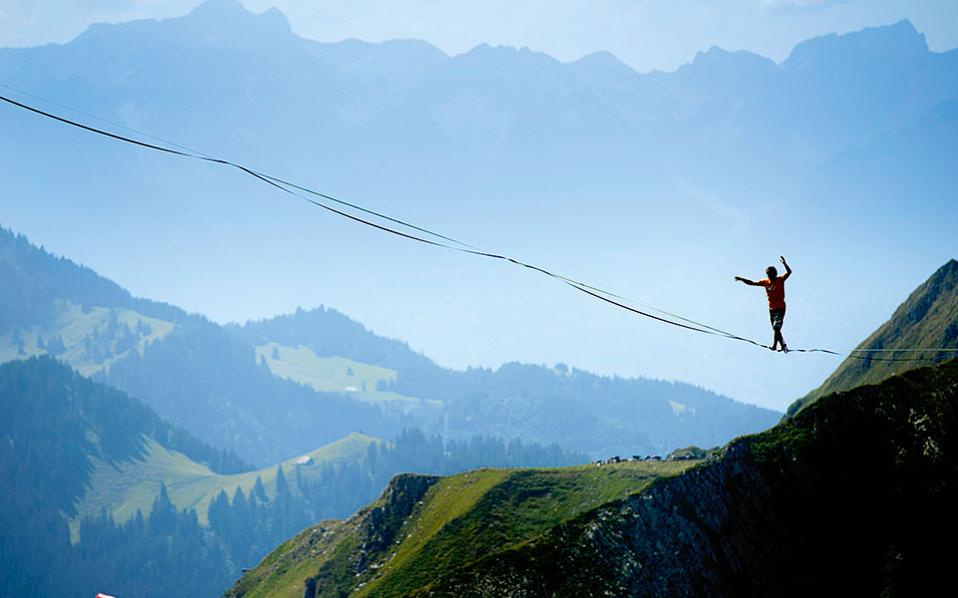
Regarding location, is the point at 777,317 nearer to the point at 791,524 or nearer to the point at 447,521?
the point at 791,524

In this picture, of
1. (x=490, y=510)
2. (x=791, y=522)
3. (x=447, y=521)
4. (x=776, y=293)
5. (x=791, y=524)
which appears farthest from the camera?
(x=490, y=510)

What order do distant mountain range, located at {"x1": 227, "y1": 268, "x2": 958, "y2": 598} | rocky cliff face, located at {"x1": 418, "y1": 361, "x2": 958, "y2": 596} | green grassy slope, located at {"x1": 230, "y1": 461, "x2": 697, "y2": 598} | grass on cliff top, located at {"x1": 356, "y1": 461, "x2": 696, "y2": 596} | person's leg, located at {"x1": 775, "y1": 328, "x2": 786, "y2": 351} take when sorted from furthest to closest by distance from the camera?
green grassy slope, located at {"x1": 230, "y1": 461, "x2": 697, "y2": 598}
grass on cliff top, located at {"x1": 356, "y1": 461, "x2": 696, "y2": 596}
distant mountain range, located at {"x1": 227, "y1": 268, "x2": 958, "y2": 598}
rocky cliff face, located at {"x1": 418, "y1": 361, "x2": 958, "y2": 596}
person's leg, located at {"x1": 775, "y1": 328, "x2": 786, "y2": 351}

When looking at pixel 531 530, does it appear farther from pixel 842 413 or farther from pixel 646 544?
pixel 842 413

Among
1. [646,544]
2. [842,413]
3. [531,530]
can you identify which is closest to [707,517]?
[646,544]

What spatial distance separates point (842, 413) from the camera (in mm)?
121312

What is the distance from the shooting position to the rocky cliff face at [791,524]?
10481 centimetres

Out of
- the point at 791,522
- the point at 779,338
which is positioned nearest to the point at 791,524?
the point at 791,522

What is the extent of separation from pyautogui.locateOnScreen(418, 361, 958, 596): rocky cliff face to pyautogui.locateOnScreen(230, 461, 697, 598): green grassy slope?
25.0 m

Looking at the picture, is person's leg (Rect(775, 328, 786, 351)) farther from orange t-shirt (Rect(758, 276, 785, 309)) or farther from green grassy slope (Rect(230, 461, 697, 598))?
green grassy slope (Rect(230, 461, 697, 598))

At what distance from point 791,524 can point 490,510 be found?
5649 cm

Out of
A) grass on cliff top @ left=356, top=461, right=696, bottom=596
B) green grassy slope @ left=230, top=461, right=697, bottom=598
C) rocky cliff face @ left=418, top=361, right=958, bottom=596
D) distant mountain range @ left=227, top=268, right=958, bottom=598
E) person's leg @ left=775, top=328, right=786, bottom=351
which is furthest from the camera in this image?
green grassy slope @ left=230, top=461, right=697, bottom=598

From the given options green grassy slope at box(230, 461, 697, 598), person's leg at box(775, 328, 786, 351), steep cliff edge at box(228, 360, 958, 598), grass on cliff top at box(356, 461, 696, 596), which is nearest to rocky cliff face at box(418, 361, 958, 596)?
steep cliff edge at box(228, 360, 958, 598)

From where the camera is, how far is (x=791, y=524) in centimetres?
11288

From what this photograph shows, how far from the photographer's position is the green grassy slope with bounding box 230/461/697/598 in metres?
144
